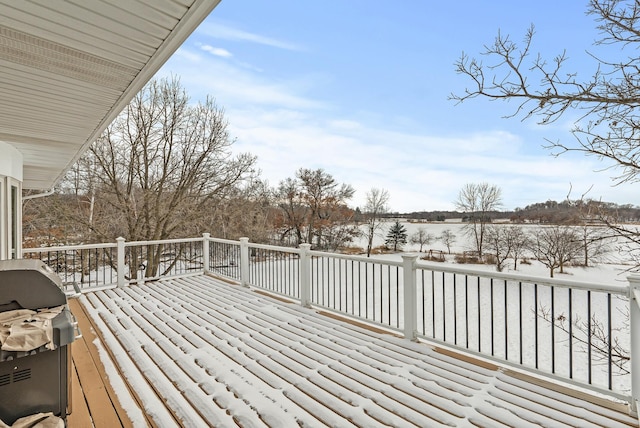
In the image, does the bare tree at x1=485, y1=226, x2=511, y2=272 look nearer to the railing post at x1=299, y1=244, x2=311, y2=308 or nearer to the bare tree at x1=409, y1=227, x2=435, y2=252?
the bare tree at x1=409, y1=227, x2=435, y2=252

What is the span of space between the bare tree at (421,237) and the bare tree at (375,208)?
2.96m

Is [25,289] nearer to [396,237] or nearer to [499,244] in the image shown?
[499,244]

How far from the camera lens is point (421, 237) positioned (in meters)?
24.3

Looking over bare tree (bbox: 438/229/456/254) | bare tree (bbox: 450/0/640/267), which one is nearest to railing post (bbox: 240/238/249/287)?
bare tree (bbox: 450/0/640/267)

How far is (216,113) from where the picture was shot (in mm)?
12258

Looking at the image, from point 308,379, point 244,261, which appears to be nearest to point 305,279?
point 244,261

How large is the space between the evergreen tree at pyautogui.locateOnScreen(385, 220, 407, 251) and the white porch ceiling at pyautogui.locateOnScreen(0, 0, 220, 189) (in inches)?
907

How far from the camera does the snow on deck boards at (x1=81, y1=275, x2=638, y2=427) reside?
7.51 ft

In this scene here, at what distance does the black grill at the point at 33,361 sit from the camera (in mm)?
1819

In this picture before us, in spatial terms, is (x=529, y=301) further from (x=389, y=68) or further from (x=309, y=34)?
(x=309, y=34)

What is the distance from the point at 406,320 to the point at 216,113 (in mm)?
11093

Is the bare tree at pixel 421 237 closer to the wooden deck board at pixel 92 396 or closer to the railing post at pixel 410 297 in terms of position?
the railing post at pixel 410 297

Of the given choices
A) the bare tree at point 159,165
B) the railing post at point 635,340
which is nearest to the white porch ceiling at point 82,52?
the railing post at point 635,340

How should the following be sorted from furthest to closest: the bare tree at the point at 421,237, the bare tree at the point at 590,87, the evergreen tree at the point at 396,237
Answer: the evergreen tree at the point at 396,237
the bare tree at the point at 421,237
the bare tree at the point at 590,87
